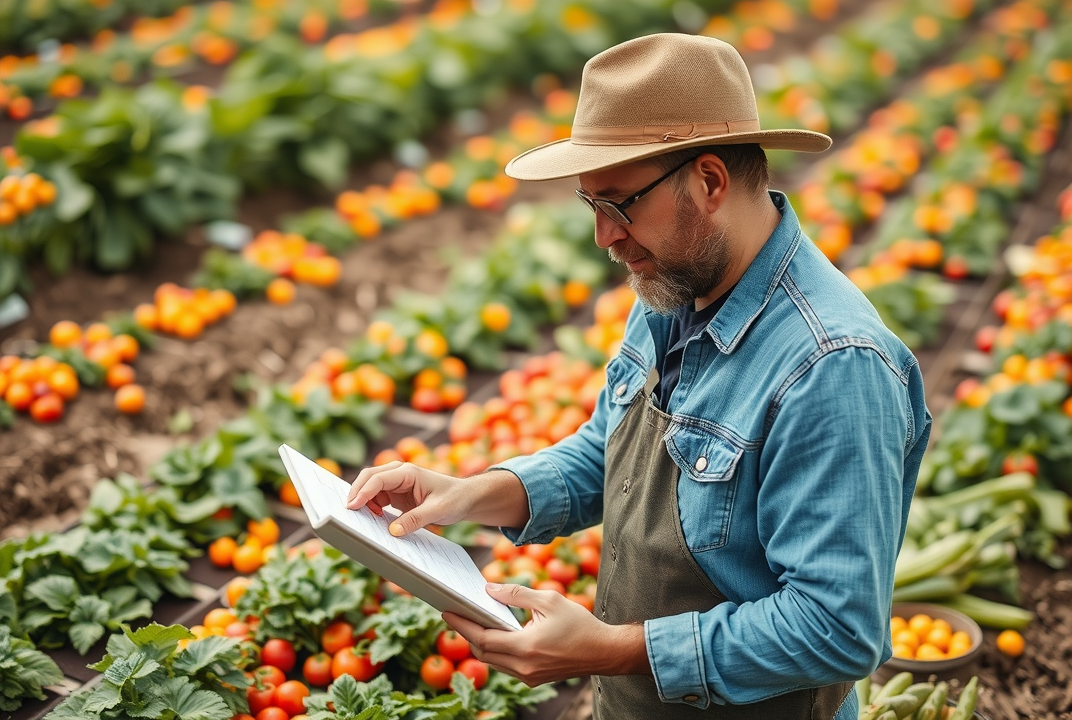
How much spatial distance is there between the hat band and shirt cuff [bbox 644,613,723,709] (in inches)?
36.6

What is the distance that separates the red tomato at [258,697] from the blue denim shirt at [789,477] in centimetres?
126

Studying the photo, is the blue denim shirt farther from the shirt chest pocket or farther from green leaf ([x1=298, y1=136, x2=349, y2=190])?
green leaf ([x1=298, y1=136, x2=349, y2=190])

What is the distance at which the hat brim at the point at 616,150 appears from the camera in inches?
70.6

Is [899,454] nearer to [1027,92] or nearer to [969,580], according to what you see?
[969,580]

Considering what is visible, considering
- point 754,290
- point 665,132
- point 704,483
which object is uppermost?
point 665,132

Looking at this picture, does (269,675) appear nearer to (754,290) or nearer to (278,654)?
(278,654)

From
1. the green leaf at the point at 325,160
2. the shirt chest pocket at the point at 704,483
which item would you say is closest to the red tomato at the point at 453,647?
the shirt chest pocket at the point at 704,483

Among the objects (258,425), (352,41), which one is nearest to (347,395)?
(258,425)

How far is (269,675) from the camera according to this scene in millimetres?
2711

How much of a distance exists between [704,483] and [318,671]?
1476 mm

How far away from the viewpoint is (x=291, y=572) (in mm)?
2936

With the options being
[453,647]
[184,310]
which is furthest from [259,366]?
[453,647]

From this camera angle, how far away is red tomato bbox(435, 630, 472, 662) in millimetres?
2824

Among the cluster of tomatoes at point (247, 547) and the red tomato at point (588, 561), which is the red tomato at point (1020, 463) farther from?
the cluster of tomatoes at point (247, 547)
